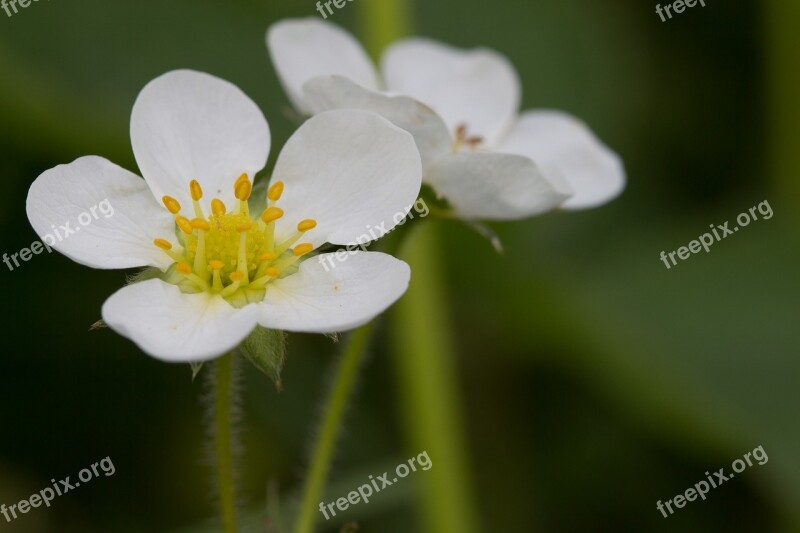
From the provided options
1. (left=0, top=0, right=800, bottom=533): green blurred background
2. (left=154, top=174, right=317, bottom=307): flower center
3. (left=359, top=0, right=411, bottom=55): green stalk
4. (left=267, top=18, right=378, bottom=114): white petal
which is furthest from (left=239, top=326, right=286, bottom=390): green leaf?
(left=359, top=0, right=411, bottom=55): green stalk

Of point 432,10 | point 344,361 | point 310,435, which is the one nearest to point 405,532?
point 310,435

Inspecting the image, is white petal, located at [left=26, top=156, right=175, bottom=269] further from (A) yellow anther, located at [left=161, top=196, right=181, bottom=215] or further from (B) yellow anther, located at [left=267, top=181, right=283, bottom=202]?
(B) yellow anther, located at [left=267, top=181, right=283, bottom=202]

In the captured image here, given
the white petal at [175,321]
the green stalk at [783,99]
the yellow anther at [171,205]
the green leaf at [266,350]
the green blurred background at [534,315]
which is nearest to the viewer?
the white petal at [175,321]

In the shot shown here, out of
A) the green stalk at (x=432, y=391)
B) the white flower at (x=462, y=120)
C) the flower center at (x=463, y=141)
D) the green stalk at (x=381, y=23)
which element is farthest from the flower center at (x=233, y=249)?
the green stalk at (x=381, y=23)

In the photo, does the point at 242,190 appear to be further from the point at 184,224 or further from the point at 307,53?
the point at 307,53

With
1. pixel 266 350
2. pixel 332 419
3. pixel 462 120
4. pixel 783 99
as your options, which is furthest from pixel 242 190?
pixel 783 99

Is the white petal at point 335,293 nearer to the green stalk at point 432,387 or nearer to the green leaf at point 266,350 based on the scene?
the green leaf at point 266,350

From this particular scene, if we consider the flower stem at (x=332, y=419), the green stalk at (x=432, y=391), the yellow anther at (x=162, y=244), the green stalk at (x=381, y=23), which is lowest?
the green stalk at (x=432, y=391)

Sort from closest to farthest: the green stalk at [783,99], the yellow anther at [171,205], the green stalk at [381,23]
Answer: the yellow anther at [171,205], the green stalk at [381,23], the green stalk at [783,99]
